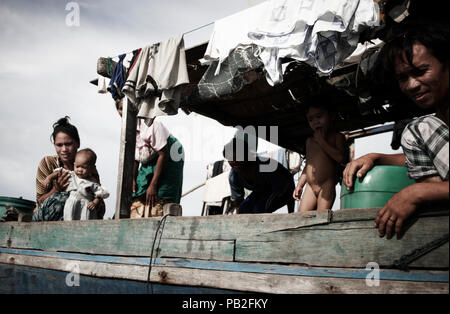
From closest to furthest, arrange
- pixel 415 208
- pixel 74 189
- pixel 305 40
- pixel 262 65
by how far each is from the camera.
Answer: pixel 415 208 < pixel 305 40 < pixel 262 65 < pixel 74 189

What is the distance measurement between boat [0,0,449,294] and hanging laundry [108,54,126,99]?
13.7 inches

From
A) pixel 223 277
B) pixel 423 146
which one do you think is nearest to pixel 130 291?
pixel 223 277

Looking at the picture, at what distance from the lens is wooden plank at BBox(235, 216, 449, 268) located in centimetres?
208

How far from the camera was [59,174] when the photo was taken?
523cm

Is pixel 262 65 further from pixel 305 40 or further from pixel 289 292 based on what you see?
pixel 289 292

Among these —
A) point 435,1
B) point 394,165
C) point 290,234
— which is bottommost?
point 290,234

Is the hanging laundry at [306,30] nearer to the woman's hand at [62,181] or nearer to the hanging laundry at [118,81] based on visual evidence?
the hanging laundry at [118,81]

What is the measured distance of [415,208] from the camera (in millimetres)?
2027

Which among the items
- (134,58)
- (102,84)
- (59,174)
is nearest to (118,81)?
(134,58)

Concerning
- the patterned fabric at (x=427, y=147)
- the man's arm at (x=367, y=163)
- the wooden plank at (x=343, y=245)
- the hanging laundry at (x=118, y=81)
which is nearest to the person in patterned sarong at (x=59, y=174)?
the hanging laundry at (x=118, y=81)

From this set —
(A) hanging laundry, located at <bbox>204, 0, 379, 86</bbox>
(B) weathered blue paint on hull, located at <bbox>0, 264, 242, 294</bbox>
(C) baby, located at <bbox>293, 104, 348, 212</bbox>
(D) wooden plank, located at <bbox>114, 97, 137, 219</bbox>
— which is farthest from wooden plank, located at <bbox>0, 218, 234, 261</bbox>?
(A) hanging laundry, located at <bbox>204, 0, 379, 86</bbox>

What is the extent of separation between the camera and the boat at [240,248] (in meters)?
2.16
